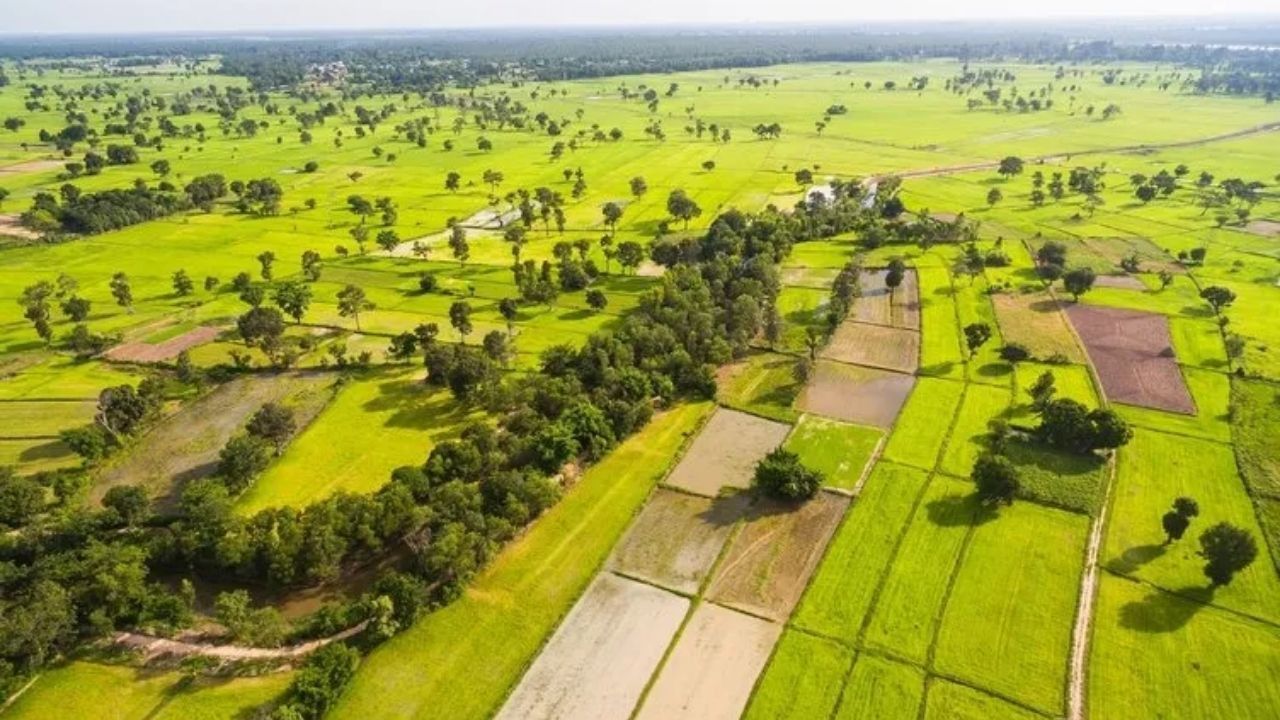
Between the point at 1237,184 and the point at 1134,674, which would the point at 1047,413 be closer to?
the point at 1134,674

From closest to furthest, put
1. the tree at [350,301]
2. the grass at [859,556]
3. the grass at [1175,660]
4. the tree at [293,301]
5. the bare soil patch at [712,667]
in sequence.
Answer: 1. the grass at [1175,660]
2. the bare soil patch at [712,667]
3. the grass at [859,556]
4. the tree at [350,301]
5. the tree at [293,301]

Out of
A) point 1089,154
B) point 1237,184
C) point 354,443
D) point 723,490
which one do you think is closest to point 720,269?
point 723,490

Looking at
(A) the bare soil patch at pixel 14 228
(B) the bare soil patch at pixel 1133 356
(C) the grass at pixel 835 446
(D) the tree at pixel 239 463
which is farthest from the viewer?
(A) the bare soil patch at pixel 14 228

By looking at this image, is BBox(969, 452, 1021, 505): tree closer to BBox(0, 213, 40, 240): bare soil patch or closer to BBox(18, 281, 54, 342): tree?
BBox(18, 281, 54, 342): tree

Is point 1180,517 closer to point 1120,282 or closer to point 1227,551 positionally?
point 1227,551

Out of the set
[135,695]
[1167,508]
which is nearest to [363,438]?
[135,695]

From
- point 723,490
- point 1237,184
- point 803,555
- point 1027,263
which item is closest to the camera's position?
point 803,555

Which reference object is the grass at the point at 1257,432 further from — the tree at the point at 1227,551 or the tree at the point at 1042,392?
the tree at the point at 1042,392

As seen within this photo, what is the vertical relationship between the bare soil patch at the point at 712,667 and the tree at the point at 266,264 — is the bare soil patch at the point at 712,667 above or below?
below

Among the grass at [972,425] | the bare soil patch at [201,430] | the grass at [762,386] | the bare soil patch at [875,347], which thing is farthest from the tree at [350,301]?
the grass at [972,425]
